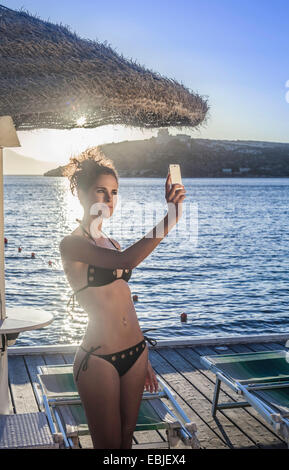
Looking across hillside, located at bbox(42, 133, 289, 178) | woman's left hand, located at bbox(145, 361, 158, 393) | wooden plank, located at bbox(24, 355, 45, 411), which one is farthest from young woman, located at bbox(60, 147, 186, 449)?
hillside, located at bbox(42, 133, 289, 178)

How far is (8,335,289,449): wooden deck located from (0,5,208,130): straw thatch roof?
2112 mm

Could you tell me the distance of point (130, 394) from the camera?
2.39 m

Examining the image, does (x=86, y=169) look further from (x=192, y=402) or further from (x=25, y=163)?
(x=25, y=163)

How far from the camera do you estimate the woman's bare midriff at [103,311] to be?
2338 mm

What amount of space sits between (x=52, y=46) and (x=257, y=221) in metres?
59.1

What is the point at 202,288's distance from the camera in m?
24.9

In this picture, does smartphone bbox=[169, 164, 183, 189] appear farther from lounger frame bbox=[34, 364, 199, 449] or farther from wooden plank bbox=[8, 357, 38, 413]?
wooden plank bbox=[8, 357, 38, 413]

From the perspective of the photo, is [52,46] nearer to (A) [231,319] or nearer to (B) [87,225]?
(B) [87,225]

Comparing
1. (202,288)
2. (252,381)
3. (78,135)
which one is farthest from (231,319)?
(78,135)

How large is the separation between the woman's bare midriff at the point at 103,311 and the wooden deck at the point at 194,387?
145cm

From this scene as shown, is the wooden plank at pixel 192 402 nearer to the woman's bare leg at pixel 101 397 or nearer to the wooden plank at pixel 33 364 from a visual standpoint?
the wooden plank at pixel 33 364

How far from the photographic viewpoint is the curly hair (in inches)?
94.0

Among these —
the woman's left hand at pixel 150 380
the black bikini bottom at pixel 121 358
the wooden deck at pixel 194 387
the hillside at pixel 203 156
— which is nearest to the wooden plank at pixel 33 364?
the wooden deck at pixel 194 387

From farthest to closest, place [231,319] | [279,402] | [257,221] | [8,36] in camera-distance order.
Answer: [257,221]
[231,319]
[279,402]
[8,36]
